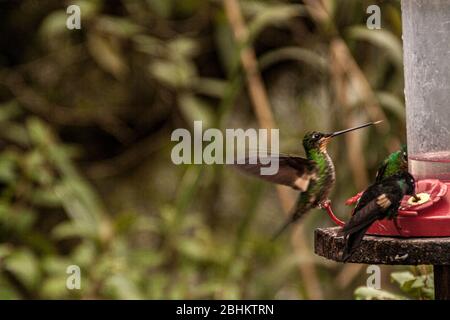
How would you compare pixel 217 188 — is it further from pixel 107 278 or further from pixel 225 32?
pixel 107 278

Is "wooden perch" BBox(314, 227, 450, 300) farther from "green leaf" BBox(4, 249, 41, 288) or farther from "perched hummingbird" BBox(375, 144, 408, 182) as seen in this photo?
"green leaf" BBox(4, 249, 41, 288)

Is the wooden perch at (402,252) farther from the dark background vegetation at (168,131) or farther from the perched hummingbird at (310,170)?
the dark background vegetation at (168,131)

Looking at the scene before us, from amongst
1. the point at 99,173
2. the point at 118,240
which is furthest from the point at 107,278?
the point at 99,173

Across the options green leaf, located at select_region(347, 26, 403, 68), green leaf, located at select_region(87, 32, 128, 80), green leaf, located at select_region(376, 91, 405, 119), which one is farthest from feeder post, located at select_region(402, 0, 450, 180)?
green leaf, located at select_region(87, 32, 128, 80)

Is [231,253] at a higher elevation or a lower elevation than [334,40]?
lower

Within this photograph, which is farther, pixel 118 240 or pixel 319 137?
pixel 118 240

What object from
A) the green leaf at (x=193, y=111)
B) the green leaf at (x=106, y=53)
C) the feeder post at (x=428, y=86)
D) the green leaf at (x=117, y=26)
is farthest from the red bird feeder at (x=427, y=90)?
the green leaf at (x=106, y=53)

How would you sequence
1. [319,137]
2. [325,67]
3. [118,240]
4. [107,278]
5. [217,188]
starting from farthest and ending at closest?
[217,188], [325,67], [118,240], [107,278], [319,137]
